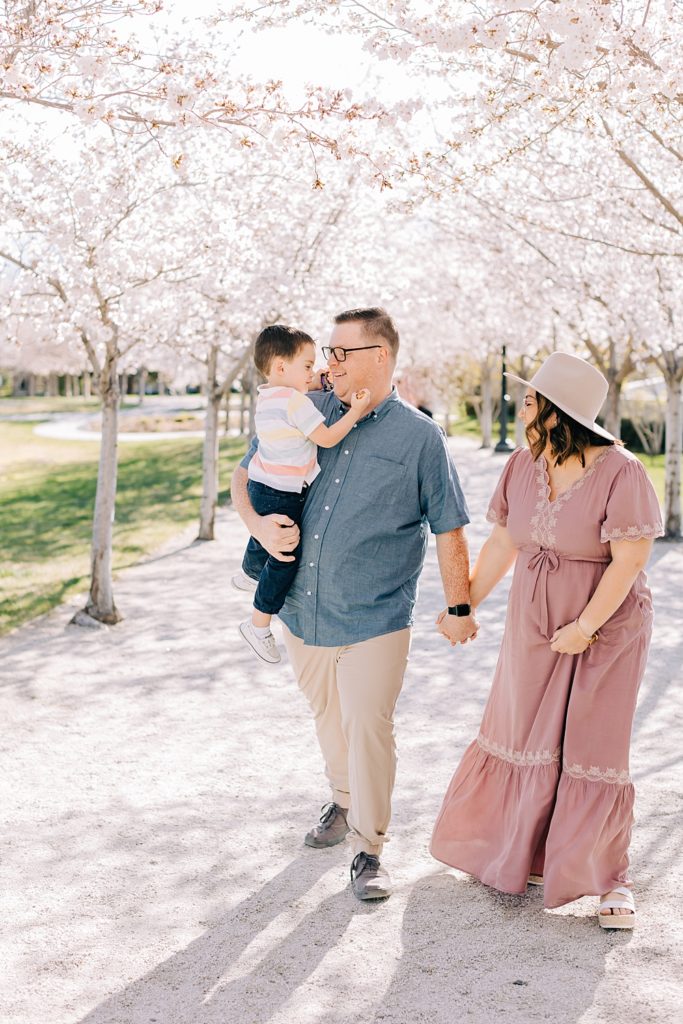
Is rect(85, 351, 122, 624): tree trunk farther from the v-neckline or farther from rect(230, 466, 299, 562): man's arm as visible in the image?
the v-neckline

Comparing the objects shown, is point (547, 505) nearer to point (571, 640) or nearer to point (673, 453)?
point (571, 640)

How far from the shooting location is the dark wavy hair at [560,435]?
13.2ft

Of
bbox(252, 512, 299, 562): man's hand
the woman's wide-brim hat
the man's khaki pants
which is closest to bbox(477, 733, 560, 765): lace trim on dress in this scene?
the man's khaki pants

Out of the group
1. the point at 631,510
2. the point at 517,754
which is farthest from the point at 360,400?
the point at 517,754

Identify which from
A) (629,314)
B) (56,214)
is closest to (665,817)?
(56,214)

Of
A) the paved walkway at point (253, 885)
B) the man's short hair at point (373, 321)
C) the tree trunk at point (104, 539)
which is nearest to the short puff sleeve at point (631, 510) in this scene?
the man's short hair at point (373, 321)

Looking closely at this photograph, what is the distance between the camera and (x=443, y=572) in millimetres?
4184

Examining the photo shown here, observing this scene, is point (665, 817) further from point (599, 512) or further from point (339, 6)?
point (339, 6)

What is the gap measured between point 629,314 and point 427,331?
2056cm

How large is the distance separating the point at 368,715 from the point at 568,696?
76 cm

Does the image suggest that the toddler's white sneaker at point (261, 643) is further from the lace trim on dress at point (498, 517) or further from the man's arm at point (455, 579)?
the lace trim on dress at point (498, 517)

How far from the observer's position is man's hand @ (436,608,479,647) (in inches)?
165

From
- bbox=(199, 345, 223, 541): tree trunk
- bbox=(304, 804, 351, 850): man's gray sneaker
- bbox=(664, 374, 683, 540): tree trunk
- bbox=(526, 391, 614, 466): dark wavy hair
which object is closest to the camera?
bbox=(526, 391, 614, 466): dark wavy hair

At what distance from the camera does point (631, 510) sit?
12.6 feet
